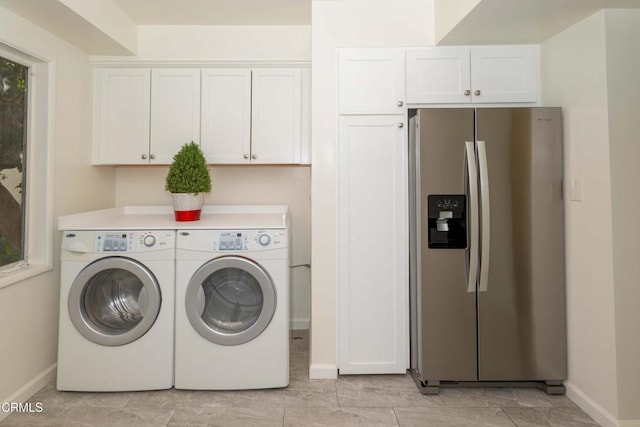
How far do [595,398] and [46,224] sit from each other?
3.36 meters

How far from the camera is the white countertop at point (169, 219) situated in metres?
2.26

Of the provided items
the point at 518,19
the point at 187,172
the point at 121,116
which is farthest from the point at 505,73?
the point at 121,116

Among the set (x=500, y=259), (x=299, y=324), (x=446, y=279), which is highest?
(x=500, y=259)

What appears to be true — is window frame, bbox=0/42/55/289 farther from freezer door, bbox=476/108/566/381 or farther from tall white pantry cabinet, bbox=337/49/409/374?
freezer door, bbox=476/108/566/381

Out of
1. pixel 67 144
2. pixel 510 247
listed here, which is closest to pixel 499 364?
pixel 510 247

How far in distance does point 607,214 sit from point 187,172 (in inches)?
96.9

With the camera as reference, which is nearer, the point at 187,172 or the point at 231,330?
the point at 231,330

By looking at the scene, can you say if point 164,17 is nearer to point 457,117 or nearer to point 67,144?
point 67,144

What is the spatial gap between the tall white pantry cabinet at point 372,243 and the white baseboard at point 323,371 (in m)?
0.05

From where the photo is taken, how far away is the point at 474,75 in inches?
96.3

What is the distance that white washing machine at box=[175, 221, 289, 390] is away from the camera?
7.29ft

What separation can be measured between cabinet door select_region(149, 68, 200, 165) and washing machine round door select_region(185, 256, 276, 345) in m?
1.09

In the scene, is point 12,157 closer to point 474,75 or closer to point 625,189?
point 474,75

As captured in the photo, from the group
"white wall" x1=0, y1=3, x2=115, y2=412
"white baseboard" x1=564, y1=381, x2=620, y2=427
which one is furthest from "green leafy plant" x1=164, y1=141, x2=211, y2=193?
"white baseboard" x1=564, y1=381, x2=620, y2=427
